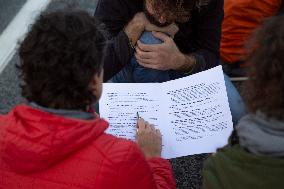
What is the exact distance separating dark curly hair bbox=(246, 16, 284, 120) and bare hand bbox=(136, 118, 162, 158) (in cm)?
36

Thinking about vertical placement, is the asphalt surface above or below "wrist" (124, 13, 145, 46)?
below

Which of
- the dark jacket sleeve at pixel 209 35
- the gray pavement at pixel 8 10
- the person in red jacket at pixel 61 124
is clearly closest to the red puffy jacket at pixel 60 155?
the person in red jacket at pixel 61 124

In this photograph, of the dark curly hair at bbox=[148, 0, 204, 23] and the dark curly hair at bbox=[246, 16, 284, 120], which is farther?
the dark curly hair at bbox=[148, 0, 204, 23]

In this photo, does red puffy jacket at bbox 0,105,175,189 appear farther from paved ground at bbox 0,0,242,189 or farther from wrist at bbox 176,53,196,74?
wrist at bbox 176,53,196,74

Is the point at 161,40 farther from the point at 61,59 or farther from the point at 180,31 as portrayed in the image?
the point at 61,59

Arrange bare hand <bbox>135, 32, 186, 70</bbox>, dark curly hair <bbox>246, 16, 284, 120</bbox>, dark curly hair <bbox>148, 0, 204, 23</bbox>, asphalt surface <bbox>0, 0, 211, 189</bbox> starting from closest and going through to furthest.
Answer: dark curly hair <bbox>246, 16, 284, 120</bbox>, dark curly hair <bbox>148, 0, 204, 23</bbox>, bare hand <bbox>135, 32, 186, 70</bbox>, asphalt surface <bbox>0, 0, 211, 189</bbox>

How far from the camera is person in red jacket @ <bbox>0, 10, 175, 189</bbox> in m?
0.87

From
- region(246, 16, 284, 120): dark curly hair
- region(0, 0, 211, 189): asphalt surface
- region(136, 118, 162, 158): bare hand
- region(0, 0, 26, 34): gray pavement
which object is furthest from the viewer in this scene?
region(0, 0, 26, 34): gray pavement

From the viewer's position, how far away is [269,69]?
0.85m

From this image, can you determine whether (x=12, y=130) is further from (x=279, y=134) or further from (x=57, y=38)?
(x=279, y=134)

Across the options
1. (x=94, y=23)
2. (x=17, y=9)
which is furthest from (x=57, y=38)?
(x=17, y=9)

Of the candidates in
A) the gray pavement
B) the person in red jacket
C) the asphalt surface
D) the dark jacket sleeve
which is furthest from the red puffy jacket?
the gray pavement

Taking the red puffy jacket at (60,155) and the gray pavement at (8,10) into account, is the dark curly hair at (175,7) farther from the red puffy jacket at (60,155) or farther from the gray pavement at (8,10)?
the gray pavement at (8,10)

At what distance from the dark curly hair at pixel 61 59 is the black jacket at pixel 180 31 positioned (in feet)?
1.69
